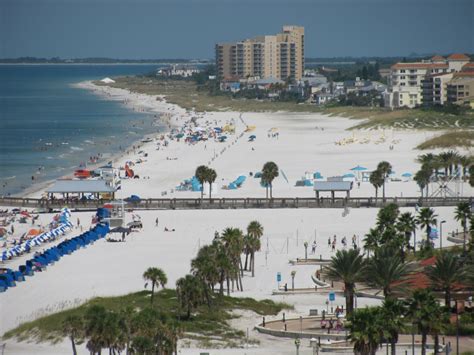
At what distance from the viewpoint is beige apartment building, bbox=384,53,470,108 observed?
13250 centimetres

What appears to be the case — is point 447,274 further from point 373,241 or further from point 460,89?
point 460,89

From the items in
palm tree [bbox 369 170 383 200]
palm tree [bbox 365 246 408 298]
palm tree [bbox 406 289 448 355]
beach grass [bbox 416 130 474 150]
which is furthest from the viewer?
beach grass [bbox 416 130 474 150]

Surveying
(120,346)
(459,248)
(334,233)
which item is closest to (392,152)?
(334,233)

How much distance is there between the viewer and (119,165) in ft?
276

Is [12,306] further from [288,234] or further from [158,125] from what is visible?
[158,125]

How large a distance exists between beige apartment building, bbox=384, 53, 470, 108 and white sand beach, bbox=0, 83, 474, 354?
2790 centimetres

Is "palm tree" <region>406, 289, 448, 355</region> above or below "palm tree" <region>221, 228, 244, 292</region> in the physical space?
below

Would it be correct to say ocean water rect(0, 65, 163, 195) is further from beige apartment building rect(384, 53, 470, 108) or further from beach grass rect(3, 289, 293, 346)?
→ beach grass rect(3, 289, 293, 346)

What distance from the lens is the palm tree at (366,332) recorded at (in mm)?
28453

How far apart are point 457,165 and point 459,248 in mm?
21288

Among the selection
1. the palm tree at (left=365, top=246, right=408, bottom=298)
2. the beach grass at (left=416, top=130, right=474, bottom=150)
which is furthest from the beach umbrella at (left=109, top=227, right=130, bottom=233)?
the beach grass at (left=416, top=130, right=474, bottom=150)

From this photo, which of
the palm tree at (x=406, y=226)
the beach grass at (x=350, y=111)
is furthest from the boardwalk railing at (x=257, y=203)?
the beach grass at (x=350, y=111)

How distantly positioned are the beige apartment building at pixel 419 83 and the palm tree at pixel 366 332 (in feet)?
344

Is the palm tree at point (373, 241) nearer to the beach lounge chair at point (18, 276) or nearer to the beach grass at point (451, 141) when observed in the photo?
the beach lounge chair at point (18, 276)
